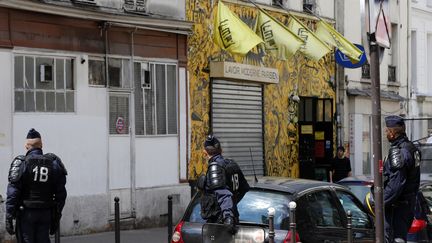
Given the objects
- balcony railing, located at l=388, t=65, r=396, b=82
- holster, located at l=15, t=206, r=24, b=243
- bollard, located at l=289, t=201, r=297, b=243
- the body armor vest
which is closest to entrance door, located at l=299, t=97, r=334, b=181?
balcony railing, located at l=388, t=65, r=396, b=82

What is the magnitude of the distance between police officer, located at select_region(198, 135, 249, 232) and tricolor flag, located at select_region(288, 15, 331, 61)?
9.95 meters

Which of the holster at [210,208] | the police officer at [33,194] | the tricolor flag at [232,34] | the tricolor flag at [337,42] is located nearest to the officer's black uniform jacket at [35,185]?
the police officer at [33,194]

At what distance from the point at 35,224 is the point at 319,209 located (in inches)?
139

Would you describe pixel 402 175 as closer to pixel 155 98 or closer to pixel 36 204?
pixel 36 204

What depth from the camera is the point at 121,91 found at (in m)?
16.3

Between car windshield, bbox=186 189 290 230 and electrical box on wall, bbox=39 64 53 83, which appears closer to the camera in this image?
car windshield, bbox=186 189 290 230

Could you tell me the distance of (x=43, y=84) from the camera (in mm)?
14852

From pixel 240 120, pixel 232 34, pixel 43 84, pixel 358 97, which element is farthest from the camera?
pixel 358 97

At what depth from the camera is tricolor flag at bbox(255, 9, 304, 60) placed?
18.1m

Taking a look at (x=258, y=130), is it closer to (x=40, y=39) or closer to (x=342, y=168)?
(x=342, y=168)

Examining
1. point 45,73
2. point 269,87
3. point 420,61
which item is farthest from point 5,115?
point 420,61

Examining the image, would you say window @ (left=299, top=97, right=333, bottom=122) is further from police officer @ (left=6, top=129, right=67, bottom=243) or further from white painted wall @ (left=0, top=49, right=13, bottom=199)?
police officer @ (left=6, top=129, right=67, bottom=243)

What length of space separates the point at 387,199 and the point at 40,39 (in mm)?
7630

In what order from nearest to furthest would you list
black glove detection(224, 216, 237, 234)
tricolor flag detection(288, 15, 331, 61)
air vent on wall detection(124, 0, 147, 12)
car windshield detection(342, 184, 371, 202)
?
black glove detection(224, 216, 237, 234), car windshield detection(342, 184, 371, 202), air vent on wall detection(124, 0, 147, 12), tricolor flag detection(288, 15, 331, 61)
